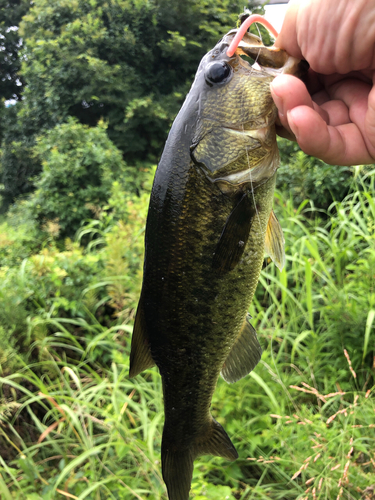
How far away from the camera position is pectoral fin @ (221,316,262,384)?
1200mm

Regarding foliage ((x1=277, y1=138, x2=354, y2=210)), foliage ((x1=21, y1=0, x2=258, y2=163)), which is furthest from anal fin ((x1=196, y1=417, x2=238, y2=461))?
foliage ((x1=21, y1=0, x2=258, y2=163))

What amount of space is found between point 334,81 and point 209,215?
0.78 metres

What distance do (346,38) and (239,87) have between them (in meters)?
0.34

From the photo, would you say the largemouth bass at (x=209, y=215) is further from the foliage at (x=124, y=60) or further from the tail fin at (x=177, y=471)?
the foliage at (x=124, y=60)

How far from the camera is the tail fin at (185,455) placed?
44.3 inches

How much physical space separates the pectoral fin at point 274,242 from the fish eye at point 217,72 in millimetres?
472

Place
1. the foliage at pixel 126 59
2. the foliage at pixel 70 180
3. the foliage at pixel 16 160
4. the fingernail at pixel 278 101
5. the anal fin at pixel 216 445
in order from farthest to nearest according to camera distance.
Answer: the foliage at pixel 16 160 → the foliage at pixel 126 59 → the foliage at pixel 70 180 → the anal fin at pixel 216 445 → the fingernail at pixel 278 101

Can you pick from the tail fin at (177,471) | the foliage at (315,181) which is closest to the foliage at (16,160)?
the foliage at (315,181)

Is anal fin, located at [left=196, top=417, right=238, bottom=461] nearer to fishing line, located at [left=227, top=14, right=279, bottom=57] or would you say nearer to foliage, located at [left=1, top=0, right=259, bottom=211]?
fishing line, located at [left=227, top=14, right=279, bottom=57]

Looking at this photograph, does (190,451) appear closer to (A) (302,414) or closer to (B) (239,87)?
(A) (302,414)

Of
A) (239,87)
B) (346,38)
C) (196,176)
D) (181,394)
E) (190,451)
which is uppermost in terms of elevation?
(346,38)

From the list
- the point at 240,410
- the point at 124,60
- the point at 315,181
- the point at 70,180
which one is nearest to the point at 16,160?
the point at 124,60

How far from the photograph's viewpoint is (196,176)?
1017 millimetres

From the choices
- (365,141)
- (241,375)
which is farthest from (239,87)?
(241,375)
